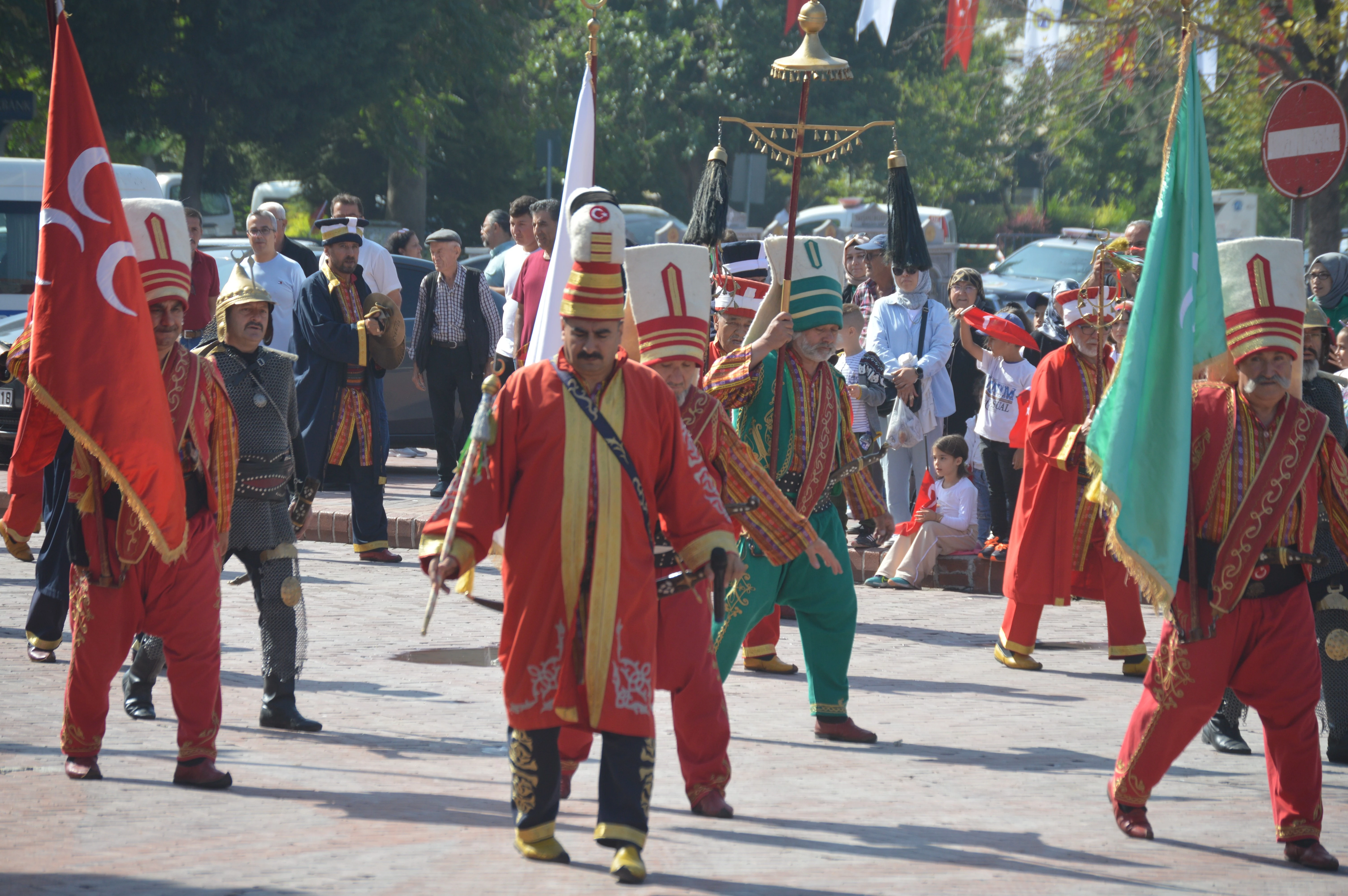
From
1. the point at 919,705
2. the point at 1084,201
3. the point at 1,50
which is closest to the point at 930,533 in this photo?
the point at 919,705

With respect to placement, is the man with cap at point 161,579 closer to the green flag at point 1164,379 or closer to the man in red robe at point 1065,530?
the green flag at point 1164,379

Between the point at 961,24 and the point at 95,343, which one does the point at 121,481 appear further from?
the point at 961,24

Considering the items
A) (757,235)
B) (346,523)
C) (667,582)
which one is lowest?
(346,523)

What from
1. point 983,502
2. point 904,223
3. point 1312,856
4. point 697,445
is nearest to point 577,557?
point 697,445

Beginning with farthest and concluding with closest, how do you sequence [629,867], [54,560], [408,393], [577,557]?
[408,393]
[54,560]
[577,557]
[629,867]

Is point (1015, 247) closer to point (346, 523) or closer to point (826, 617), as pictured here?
point (346, 523)

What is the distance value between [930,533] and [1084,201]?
52277 millimetres

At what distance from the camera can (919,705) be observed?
7.40 metres

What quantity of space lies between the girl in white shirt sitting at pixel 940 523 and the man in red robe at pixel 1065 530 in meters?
2.21

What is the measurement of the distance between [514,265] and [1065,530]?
5.45 metres

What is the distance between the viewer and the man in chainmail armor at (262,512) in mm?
6602

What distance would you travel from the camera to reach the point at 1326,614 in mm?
6562

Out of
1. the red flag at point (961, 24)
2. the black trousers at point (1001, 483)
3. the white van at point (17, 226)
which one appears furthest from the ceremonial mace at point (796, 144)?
the red flag at point (961, 24)

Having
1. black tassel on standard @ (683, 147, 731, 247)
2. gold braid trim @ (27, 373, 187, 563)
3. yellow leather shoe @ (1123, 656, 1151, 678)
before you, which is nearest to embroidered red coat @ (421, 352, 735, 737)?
gold braid trim @ (27, 373, 187, 563)
